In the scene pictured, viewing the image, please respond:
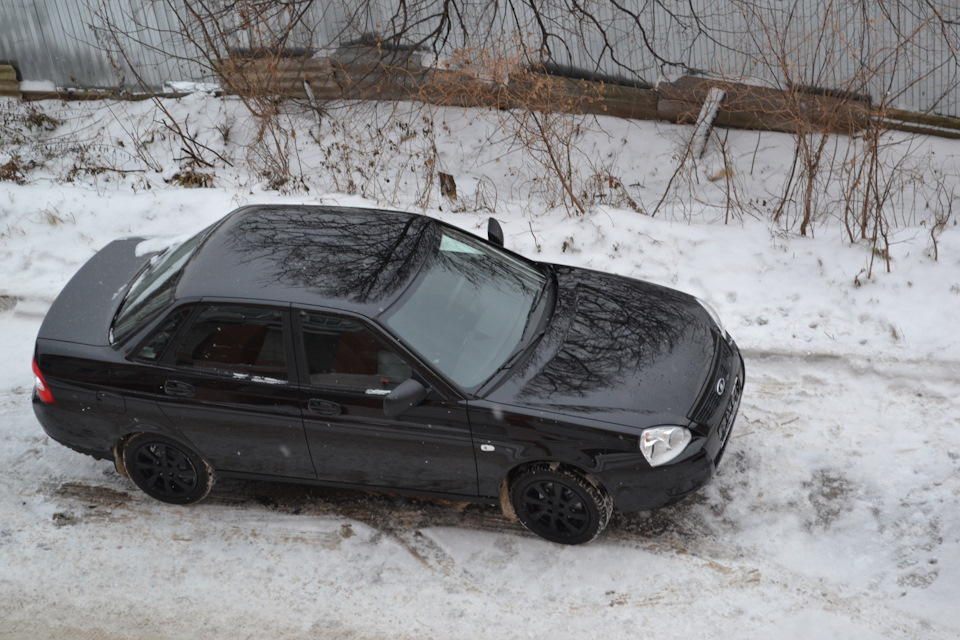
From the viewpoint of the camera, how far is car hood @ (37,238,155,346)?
5.39 metres

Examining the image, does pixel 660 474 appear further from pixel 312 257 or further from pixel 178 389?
pixel 178 389

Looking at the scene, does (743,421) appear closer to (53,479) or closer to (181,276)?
(181,276)

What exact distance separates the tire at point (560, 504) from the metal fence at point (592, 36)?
20.2 ft

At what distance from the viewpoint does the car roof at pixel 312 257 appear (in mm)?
4949

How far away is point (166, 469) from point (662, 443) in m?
2.98

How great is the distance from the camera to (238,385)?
4.98m

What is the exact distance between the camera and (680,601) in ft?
15.4

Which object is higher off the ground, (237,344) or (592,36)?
(592,36)

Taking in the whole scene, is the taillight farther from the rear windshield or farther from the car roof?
the car roof

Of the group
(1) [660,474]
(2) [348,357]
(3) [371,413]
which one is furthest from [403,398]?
(1) [660,474]

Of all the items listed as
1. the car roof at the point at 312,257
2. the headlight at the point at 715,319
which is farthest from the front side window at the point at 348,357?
the headlight at the point at 715,319

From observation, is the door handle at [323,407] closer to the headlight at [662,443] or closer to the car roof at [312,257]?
the car roof at [312,257]

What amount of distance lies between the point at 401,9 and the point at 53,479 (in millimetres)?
7886

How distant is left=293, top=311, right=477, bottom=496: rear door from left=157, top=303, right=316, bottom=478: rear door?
4.7 inches
